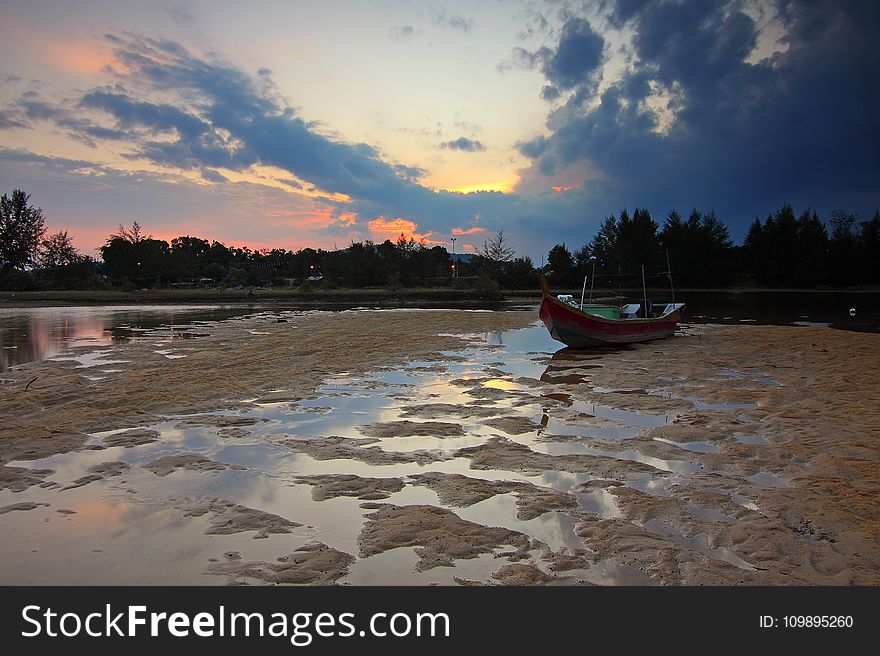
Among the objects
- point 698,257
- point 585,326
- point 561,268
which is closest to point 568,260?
point 561,268

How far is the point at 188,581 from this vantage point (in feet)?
12.9

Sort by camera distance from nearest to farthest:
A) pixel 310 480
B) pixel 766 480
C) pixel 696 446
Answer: pixel 766 480 < pixel 310 480 < pixel 696 446

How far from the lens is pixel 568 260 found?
80938 millimetres

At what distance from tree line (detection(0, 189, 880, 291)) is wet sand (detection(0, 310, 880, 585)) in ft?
171

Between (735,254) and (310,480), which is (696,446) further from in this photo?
(735,254)

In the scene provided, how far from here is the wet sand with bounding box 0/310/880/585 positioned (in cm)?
418

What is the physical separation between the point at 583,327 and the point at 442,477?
488 inches

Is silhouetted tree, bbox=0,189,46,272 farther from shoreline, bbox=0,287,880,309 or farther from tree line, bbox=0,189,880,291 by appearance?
shoreline, bbox=0,287,880,309

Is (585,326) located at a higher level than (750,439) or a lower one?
higher

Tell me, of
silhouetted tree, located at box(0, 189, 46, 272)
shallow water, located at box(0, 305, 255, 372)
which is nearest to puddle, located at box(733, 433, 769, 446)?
shallow water, located at box(0, 305, 255, 372)

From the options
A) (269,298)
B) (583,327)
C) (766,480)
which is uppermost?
(269,298)

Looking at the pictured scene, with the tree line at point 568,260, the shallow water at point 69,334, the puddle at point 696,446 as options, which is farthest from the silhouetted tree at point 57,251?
the puddle at point 696,446

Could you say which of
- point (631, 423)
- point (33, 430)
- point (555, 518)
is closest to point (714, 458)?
point (631, 423)

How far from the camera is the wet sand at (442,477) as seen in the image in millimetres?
4180
